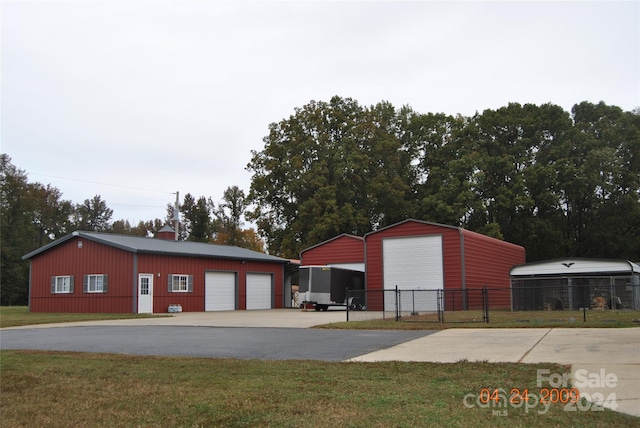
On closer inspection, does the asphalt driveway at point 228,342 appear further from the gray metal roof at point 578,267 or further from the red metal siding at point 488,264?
the gray metal roof at point 578,267

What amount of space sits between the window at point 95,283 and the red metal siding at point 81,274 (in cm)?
23

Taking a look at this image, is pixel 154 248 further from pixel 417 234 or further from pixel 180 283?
pixel 417 234

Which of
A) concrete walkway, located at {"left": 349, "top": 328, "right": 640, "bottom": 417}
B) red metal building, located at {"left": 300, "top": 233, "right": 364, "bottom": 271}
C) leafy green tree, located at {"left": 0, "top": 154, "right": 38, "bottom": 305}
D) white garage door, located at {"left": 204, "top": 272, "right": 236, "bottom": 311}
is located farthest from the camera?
leafy green tree, located at {"left": 0, "top": 154, "right": 38, "bottom": 305}

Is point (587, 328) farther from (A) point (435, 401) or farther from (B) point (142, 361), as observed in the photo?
(B) point (142, 361)

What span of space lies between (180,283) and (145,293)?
2.81 meters

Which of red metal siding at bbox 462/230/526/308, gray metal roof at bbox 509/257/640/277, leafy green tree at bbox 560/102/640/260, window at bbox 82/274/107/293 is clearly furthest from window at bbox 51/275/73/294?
leafy green tree at bbox 560/102/640/260

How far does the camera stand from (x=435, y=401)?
7.26 m

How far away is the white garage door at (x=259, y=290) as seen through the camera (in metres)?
41.8

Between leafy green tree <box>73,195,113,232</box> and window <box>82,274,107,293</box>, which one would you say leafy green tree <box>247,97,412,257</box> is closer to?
window <box>82,274,107,293</box>

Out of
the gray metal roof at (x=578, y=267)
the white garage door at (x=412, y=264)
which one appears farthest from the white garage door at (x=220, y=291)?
the gray metal roof at (x=578, y=267)

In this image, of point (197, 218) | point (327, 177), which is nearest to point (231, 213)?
point (197, 218)

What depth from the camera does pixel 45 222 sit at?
3130 inches

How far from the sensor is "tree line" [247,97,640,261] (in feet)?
155

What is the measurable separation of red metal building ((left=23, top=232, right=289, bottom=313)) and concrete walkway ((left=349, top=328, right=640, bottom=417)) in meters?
21.9
